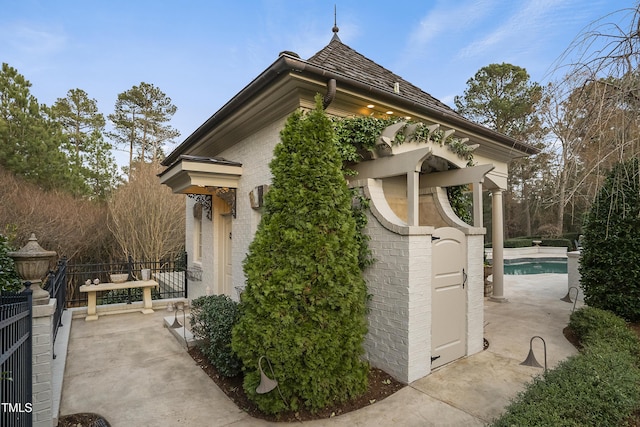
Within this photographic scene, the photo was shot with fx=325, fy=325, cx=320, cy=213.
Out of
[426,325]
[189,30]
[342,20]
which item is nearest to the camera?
[426,325]

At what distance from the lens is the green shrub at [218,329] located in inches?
154

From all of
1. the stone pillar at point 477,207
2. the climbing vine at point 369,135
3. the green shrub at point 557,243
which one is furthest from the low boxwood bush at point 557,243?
the climbing vine at point 369,135

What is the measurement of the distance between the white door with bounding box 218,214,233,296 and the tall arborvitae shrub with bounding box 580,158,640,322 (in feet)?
22.0

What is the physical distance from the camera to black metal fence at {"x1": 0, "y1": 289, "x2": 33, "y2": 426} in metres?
1.82

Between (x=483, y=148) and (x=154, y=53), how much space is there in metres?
9.75

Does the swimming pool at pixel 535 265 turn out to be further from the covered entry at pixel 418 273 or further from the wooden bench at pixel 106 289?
the wooden bench at pixel 106 289

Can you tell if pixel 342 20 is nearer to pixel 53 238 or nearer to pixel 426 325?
pixel 426 325

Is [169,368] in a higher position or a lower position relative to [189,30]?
lower

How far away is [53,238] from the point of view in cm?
1175

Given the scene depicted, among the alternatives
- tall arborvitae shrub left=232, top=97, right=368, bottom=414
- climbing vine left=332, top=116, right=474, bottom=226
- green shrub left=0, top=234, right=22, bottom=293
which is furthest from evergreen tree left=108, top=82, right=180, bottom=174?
tall arborvitae shrub left=232, top=97, right=368, bottom=414

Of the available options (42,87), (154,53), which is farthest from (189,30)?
(42,87)

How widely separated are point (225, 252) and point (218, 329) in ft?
11.3

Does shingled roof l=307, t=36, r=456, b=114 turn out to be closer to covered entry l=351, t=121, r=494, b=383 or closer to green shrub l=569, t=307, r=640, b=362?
covered entry l=351, t=121, r=494, b=383

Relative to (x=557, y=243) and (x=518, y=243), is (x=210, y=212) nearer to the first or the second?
(x=518, y=243)
